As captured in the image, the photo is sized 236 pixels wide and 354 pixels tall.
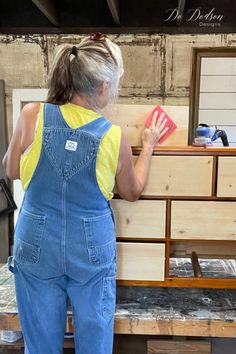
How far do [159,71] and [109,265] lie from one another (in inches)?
99.9

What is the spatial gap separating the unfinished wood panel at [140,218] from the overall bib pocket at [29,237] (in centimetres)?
46

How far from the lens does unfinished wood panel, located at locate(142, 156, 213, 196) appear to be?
152 cm

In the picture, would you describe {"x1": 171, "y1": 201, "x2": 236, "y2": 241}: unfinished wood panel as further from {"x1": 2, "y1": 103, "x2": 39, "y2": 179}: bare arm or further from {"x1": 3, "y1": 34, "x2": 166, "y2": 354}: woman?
{"x1": 2, "y1": 103, "x2": 39, "y2": 179}: bare arm

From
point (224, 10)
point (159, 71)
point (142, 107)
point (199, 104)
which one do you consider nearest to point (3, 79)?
point (159, 71)

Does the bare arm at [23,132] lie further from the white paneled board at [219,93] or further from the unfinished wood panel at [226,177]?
the white paneled board at [219,93]

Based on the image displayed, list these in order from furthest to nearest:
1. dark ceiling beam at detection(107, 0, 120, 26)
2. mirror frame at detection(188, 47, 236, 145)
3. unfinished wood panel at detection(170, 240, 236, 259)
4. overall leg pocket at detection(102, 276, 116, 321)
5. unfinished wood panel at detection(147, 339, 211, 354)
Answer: mirror frame at detection(188, 47, 236, 145) < dark ceiling beam at detection(107, 0, 120, 26) < unfinished wood panel at detection(170, 240, 236, 259) < unfinished wood panel at detection(147, 339, 211, 354) < overall leg pocket at detection(102, 276, 116, 321)

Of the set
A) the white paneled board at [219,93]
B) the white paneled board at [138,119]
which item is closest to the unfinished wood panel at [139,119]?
the white paneled board at [138,119]

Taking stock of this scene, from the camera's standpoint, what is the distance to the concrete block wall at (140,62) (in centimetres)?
335

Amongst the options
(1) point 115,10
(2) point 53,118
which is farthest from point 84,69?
(1) point 115,10

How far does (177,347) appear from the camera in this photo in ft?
5.56

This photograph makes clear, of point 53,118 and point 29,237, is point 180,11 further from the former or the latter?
point 29,237

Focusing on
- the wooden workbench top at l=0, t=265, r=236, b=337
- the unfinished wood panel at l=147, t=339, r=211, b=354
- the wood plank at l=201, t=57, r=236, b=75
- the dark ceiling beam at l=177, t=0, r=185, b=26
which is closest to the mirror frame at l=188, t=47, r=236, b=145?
the wood plank at l=201, t=57, r=236, b=75

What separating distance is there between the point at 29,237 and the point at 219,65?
9.17 feet

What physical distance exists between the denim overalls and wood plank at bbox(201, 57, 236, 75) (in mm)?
2531
